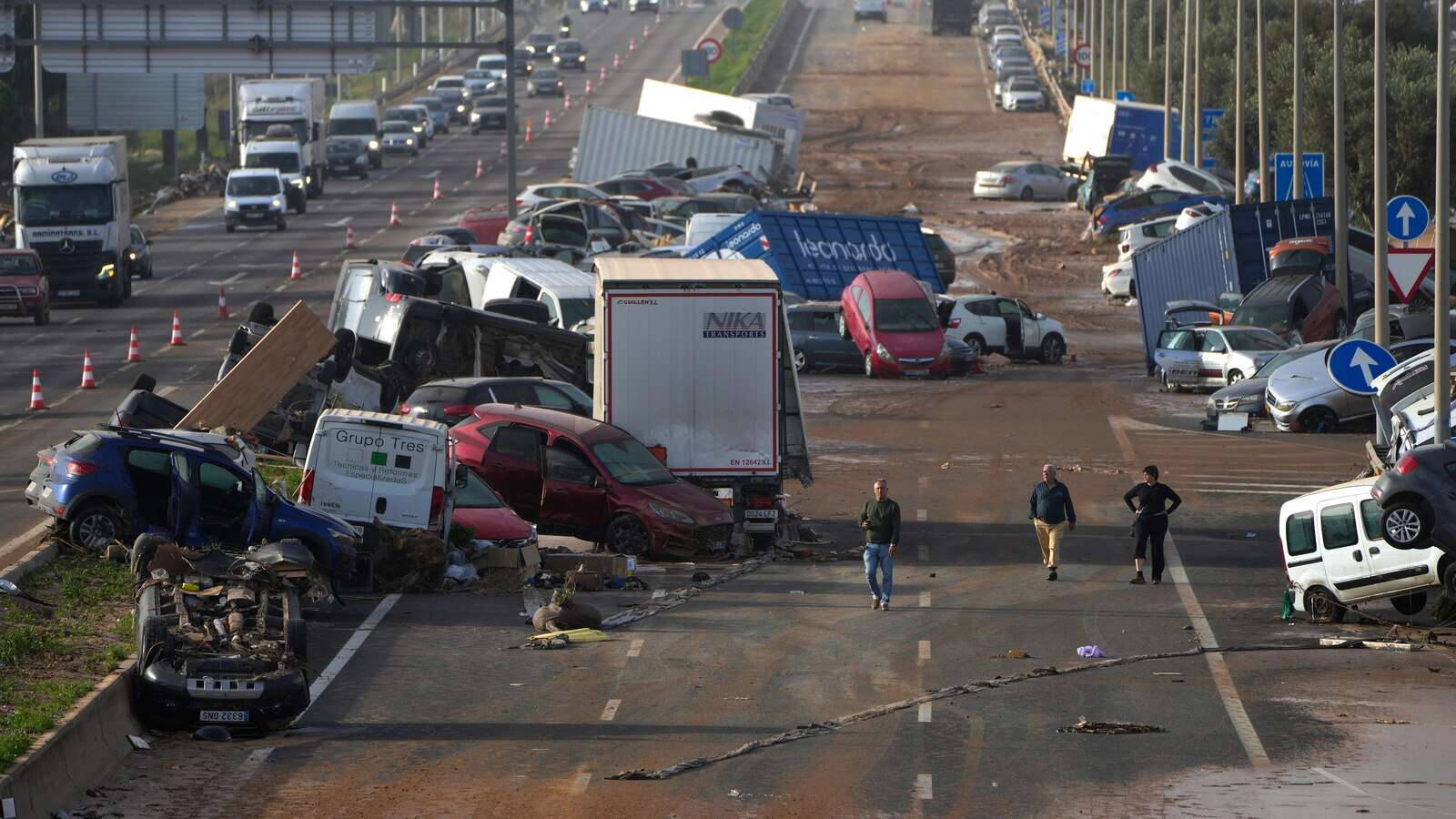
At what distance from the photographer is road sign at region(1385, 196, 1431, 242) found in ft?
76.6

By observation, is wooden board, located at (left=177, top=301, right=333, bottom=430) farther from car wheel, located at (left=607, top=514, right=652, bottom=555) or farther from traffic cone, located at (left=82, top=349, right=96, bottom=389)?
traffic cone, located at (left=82, top=349, right=96, bottom=389)

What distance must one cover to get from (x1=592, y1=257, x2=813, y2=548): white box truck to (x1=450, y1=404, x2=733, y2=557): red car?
42cm

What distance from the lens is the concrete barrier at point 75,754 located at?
12.0 m

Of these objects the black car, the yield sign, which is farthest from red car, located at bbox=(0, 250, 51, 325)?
the yield sign

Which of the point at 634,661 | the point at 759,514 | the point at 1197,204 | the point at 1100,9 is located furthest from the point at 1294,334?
the point at 1100,9

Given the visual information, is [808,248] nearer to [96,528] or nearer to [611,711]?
[96,528]

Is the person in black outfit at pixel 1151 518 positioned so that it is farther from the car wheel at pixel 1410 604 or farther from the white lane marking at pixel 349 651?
the white lane marking at pixel 349 651

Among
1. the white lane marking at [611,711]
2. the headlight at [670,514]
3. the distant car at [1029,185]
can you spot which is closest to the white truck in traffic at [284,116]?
the distant car at [1029,185]

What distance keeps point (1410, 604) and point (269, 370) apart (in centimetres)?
1429

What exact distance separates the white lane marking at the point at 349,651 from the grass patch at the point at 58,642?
1.44 m

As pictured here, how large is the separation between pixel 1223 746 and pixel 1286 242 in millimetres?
28704

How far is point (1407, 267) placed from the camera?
23.1 metres

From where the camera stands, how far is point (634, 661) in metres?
17.2

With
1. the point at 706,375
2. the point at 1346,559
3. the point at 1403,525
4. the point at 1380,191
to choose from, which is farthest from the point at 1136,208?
the point at 1403,525
